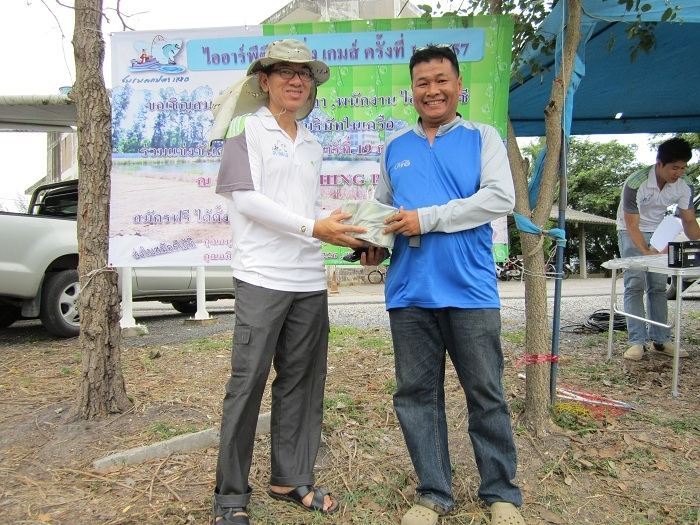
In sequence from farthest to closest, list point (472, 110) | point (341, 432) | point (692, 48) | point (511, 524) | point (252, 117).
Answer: point (692, 48) < point (472, 110) < point (341, 432) < point (252, 117) < point (511, 524)

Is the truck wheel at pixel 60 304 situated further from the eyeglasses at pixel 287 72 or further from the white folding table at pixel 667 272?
the white folding table at pixel 667 272

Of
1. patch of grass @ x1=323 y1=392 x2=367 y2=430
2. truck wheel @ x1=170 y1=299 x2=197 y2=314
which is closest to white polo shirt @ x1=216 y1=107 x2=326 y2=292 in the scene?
patch of grass @ x1=323 y1=392 x2=367 y2=430

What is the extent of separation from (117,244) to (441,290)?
255 centimetres

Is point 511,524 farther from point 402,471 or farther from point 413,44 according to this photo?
point 413,44

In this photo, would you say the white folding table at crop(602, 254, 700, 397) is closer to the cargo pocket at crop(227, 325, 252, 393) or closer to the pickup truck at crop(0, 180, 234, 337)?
the cargo pocket at crop(227, 325, 252, 393)

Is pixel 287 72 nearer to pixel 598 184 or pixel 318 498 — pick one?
pixel 318 498

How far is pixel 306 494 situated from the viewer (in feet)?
7.47

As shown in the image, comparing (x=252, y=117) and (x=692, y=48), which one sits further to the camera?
(x=692, y=48)

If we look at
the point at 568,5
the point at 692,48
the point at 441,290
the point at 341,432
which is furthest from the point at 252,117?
the point at 692,48

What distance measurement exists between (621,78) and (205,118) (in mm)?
3510

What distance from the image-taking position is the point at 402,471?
257cm

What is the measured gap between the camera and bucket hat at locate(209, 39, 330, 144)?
2.13m

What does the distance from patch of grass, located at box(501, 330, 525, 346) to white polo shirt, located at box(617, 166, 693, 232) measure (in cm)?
139

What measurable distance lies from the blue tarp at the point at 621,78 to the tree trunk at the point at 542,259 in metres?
0.09
